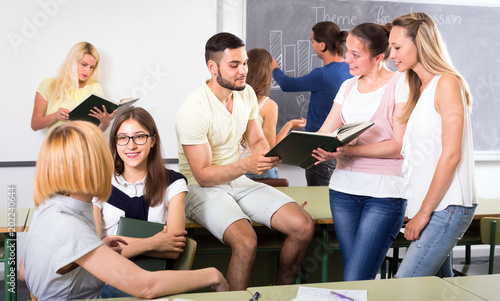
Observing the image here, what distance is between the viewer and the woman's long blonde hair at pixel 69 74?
12.9 ft

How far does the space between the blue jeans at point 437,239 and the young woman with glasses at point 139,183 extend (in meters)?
1.00

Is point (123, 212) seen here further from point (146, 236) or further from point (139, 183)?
point (146, 236)

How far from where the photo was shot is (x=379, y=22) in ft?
15.3

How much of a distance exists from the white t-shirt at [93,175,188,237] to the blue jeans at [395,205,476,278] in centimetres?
107

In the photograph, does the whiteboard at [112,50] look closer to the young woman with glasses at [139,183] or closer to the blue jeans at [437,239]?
the young woman with glasses at [139,183]

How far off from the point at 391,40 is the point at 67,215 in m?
1.41

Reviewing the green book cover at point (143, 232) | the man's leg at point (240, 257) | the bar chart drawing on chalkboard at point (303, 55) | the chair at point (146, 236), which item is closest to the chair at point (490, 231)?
the man's leg at point (240, 257)

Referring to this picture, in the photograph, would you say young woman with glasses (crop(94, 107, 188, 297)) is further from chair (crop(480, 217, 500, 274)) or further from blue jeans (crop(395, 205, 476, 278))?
chair (crop(480, 217, 500, 274))

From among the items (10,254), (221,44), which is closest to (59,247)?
(10,254)

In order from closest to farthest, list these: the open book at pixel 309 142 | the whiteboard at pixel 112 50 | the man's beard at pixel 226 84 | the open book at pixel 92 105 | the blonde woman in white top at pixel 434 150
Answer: the blonde woman in white top at pixel 434 150 → the open book at pixel 309 142 → the man's beard at pixel 226 84 → the open book at pixel 92 105 → the whiteboard at pixel 112 50

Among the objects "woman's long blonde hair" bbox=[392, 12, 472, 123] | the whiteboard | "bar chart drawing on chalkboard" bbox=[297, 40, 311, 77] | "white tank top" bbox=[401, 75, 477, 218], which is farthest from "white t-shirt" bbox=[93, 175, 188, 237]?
"bar chart drawing on chalkboard" bbox=[297, 40, 311, 77]

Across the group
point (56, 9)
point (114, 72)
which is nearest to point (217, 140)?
point (114, 72)

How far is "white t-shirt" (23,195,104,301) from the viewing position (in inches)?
57.9

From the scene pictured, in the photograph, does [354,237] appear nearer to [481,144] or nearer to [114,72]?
[114,72]
